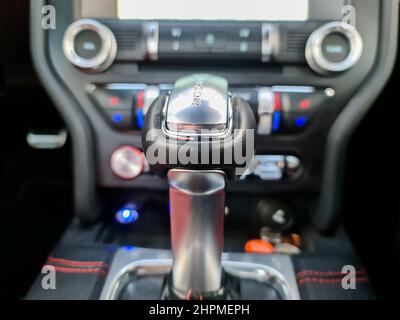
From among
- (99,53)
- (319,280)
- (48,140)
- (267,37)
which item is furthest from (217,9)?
(48,140)

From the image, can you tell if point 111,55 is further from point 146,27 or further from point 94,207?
point 94,207

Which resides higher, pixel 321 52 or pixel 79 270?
pixel 321 52

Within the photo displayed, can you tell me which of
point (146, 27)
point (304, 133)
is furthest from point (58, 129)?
point (304, 133)

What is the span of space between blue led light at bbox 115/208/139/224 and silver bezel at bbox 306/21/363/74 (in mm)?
457

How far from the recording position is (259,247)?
3.30 ft

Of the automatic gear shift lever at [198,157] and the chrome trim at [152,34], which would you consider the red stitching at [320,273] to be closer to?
the automatic gear shift lever at [198,157]

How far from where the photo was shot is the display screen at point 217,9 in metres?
0.94

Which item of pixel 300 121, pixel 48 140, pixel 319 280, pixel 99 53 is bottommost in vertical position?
pixel 319 280

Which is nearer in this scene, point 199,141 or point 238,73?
point 199,141

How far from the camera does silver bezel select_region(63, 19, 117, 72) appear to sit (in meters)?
0.94

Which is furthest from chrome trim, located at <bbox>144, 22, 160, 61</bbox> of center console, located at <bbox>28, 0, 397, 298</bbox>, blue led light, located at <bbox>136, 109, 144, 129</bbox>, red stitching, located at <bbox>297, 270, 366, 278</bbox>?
red stitching, located at <bbox>297, 270, 366, 278</bbox>

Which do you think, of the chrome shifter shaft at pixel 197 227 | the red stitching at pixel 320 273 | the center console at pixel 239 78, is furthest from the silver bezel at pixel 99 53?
the red stitching at pixel 320 273

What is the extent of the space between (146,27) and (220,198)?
0.40m

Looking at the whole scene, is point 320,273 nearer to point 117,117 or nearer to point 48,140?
point 117,117
